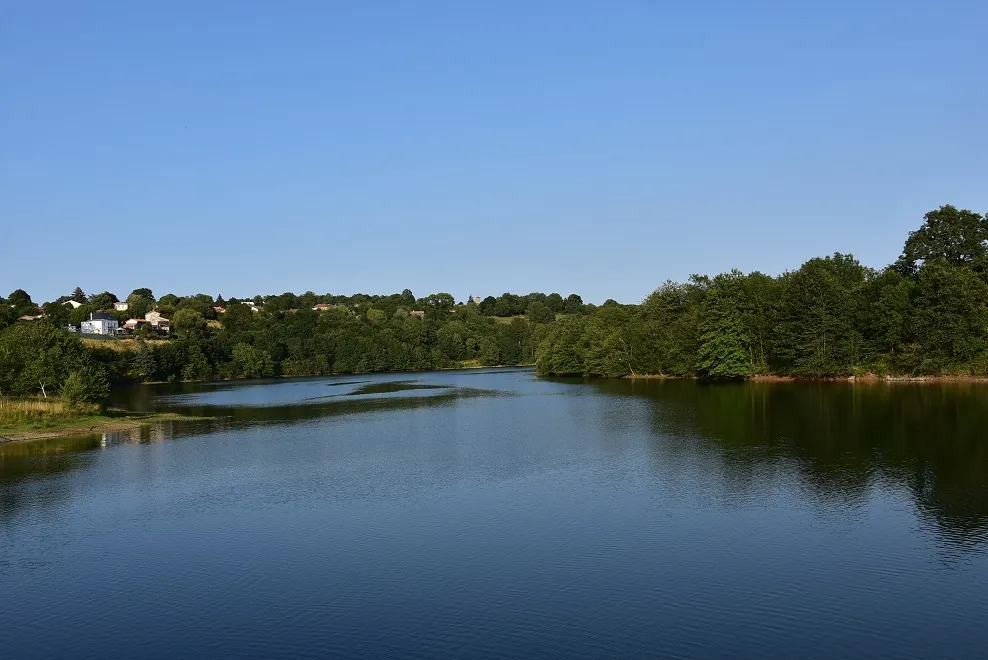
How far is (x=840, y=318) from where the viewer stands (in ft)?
254

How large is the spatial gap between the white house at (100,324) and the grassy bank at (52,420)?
92.4 meters

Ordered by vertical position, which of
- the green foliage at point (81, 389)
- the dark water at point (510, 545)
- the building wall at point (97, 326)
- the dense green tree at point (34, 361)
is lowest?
the dark water at point (510, 545)

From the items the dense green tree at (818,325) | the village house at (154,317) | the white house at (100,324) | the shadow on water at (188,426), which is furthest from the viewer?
the village house at (154,317)

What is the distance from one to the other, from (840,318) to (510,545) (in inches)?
2563

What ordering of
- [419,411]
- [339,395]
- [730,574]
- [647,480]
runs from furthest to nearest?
[339,395] → [419,411] → [647,480] → [730,574]

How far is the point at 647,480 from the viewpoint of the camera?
31.5m

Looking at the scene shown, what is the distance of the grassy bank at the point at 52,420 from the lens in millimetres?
47562

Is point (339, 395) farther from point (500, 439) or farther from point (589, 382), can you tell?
point (500, 439)

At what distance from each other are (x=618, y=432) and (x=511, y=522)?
861 inches

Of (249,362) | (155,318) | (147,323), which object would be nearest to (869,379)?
(249,362)

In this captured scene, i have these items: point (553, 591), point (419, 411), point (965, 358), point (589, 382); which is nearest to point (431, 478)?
point (553, 591)

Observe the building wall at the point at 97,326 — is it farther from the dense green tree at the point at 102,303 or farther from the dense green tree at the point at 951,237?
the dense green tree at the point at 951,237

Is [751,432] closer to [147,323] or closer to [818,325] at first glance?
[818,325]

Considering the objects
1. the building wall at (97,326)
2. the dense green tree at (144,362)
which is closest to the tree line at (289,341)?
the dense green tree at (144,362)
